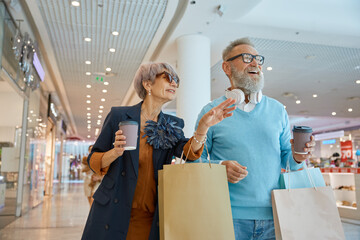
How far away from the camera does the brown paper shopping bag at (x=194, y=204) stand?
1197 mm

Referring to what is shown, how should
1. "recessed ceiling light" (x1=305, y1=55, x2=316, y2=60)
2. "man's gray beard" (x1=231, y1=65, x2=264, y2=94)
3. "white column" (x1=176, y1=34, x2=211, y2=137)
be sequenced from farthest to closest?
"recessed ceiling light" (x1=305, y1=55, x2=316, y2=60) < "white column" (x1=176, y1=34, x2=211, y2=137) < "man's gray beard" (x1=231, y1=65, x2=264, y2=94)

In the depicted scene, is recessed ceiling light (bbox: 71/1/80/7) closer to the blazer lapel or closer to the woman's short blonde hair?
the woman's short blonde hair

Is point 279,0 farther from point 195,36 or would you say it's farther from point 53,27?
point 53,27

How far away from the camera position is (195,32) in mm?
6359

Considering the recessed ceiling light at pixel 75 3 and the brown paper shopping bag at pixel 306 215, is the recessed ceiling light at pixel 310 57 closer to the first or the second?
the recessed ceiling light at pixel 75 3

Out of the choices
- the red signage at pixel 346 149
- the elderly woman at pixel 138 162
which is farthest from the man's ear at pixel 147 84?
the red signage at pixel 346 149

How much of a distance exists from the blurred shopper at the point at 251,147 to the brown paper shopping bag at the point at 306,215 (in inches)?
4.6

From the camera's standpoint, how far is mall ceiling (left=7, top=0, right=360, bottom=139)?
5.62m

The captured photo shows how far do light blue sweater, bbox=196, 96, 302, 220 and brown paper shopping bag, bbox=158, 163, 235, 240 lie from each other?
0.22 meters

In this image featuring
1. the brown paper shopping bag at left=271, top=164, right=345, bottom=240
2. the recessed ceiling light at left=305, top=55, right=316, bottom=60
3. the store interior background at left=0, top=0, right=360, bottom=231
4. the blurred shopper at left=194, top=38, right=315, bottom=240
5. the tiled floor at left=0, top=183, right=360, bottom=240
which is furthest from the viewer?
the recessed ceiling light at left=305, top=55, right=316, bottom=60

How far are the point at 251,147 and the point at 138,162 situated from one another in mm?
520

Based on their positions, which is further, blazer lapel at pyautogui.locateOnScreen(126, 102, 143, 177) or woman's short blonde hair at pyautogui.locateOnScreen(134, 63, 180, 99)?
woman's short blonde hair at pyautogui.locateOnScreen(134, 63, 180, 99)

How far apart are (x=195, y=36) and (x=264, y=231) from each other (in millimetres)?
5428

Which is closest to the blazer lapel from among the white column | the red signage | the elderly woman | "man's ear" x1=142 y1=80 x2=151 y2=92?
the elderly woman
